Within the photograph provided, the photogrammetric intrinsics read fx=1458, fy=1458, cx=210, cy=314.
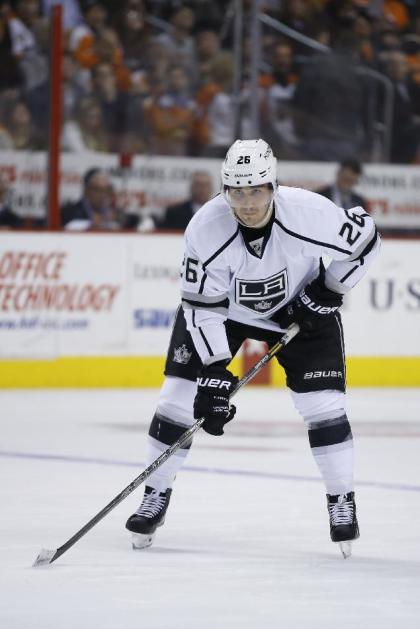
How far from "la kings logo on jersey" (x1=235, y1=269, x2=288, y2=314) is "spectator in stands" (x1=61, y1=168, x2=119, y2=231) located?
528 cm

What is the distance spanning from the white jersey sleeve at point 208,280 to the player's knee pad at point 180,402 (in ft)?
0.70

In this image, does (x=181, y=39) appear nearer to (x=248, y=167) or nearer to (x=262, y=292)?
(x=262, y=292)

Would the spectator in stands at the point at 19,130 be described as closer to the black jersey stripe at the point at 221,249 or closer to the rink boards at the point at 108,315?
the rink boards at the point at 108,315

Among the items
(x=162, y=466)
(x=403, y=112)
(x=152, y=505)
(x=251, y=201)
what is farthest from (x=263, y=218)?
(x=403, y=112)

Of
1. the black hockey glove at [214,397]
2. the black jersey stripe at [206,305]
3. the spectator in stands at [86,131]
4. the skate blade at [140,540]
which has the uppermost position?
the black jersey stripe at [206,305]

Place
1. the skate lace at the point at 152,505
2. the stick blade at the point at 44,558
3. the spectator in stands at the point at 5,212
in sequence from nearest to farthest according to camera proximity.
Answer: the stick blade at the point at 44,558 → the skate lace at the point at 152,505 → the spectator in stands at the point at 5,212

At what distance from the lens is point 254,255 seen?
4.10 m

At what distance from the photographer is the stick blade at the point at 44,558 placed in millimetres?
3883

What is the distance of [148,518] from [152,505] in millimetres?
67

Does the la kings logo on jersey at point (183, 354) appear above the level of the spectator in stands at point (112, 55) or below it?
below

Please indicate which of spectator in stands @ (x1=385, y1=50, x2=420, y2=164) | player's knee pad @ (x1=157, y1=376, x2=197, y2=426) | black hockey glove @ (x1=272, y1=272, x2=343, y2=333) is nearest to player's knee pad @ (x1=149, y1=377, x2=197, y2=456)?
Result: player's knee pad @ (x1=157, y1=376, x2=197, y2=426)

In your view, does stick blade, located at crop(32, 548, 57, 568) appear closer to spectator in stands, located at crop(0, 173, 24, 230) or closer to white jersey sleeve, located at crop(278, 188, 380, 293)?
white jersey sleeve, located at crop(278, 188, 380, 293)

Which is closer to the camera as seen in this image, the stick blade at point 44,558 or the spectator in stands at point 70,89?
the stick blade at point 44,558

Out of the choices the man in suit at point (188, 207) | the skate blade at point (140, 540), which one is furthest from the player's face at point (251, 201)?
the man in suit at point (188, 207)
